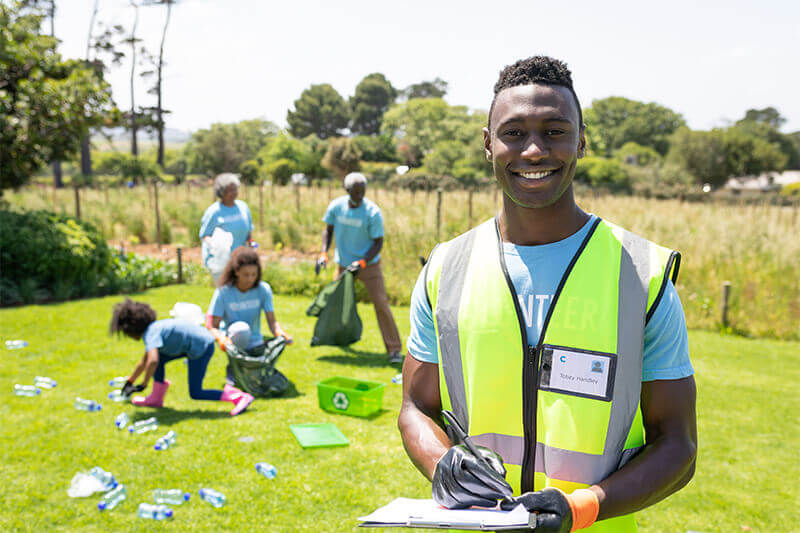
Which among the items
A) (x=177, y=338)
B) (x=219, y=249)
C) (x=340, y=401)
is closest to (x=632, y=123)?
(x=219, y=249)

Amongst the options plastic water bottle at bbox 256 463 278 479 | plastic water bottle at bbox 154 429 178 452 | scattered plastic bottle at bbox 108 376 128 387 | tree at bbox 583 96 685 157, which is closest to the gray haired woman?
scattered plastic bottle at bbox 108 376 128 387

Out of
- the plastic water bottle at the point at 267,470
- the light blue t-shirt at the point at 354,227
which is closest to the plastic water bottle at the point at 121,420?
the plastic water bottle at the point at 267,470

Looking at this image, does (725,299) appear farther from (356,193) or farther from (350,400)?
(350,400)

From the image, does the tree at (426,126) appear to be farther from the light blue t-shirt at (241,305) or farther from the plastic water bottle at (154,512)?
the plastic water bottle at (154,512)

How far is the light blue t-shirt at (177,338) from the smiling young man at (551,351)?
14.5ft

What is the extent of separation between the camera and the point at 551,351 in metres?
1.60

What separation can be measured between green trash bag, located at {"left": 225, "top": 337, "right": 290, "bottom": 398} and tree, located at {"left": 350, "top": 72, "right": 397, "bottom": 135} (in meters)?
92.3

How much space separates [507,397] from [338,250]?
6.08m

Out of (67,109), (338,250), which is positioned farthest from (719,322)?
(67,109)

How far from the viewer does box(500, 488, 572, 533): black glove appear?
1338 mm

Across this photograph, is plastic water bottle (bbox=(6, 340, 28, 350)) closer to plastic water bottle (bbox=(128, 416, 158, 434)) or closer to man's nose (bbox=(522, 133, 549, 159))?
plastic water bottle (bbox=(128, 416, 158, 434))

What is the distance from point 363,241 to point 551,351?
593 cm

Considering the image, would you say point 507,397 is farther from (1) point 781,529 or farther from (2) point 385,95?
(2) point 385,95

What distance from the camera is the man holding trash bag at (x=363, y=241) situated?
7.32 m
